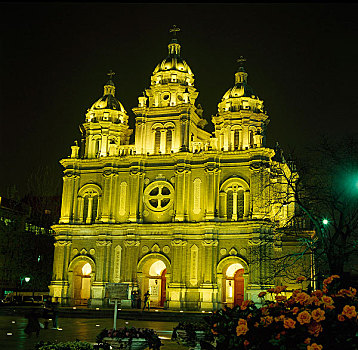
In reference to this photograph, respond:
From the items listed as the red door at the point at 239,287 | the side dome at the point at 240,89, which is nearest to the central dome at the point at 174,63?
the side dome at the point at 240,89

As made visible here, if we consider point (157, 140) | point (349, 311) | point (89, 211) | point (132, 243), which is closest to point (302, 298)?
point (349, 311)

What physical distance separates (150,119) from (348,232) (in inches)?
1139

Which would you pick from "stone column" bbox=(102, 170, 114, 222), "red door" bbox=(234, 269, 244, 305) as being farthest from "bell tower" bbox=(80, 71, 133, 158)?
"red door" bbox=(234, 269, 244, 305)

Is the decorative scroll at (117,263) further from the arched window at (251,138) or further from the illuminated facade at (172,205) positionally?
the arched window at (251,138)

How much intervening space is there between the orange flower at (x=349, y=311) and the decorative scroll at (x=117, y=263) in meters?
40.0

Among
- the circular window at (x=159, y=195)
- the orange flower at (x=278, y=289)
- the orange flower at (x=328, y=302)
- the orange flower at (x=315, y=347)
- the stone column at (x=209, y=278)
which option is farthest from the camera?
the circular window at (x=159, y=195)

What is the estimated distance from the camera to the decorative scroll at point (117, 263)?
157 ft

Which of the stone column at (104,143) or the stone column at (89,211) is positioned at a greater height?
the stone column at (104,143)

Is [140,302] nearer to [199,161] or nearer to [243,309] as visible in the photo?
[199,161]

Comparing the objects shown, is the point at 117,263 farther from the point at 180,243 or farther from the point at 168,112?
the point at 168,112

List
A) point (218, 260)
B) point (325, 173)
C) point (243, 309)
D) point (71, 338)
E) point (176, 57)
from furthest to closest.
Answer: point (176, 57), point (218, 260), point (325, 173), point (71, 338), point (243, 309)

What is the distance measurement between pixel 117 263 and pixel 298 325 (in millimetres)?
39935

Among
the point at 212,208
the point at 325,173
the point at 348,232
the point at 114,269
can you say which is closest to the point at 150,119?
the point at 212,208

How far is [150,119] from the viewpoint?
5088 centimetres
